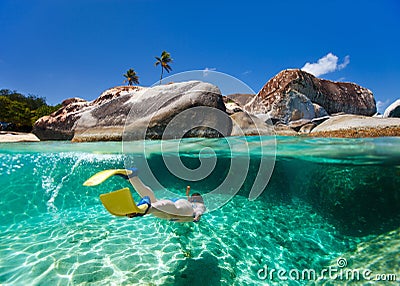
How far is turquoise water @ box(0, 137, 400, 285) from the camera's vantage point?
4.65 m

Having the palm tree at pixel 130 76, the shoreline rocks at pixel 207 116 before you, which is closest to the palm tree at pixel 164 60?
the palm tree at pixel 130 76

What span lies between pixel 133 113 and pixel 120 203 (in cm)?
994


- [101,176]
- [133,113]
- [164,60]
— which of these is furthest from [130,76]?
[101,176]

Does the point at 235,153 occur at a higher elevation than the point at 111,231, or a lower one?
higher

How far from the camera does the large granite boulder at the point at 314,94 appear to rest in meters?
17.6

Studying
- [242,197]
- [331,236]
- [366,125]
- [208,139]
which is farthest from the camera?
[208,139]

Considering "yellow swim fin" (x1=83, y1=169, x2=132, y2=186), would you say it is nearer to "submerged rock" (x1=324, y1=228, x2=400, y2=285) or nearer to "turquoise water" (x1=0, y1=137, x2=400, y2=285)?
"turquoise water" (x1=0, y1=137, x2=400, y2=285)

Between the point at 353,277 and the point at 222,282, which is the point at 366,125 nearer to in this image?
the point at 353,277

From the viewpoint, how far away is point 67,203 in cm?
938

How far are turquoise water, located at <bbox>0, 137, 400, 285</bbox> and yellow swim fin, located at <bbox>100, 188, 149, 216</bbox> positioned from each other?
8.73ft

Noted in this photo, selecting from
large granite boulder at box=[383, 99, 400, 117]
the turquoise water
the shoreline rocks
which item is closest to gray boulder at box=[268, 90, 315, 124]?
the shoreline rocks

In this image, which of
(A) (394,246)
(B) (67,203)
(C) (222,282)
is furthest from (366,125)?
(B) (67,203)

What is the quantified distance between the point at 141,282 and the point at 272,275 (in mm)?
3239

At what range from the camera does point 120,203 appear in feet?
8.70
